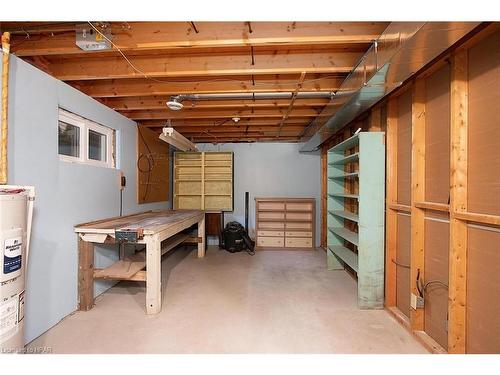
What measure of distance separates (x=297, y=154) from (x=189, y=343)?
4.02 metres

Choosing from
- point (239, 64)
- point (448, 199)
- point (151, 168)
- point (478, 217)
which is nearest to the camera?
point (478, 217)

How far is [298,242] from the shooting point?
15.3 feet

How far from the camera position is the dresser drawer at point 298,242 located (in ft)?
15.2

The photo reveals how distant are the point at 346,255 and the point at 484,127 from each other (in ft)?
7.01

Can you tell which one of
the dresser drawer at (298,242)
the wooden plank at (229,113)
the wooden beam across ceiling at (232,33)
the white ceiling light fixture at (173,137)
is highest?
the wooden beam across ceiling at (232,33)

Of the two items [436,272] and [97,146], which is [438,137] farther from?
[97,146]

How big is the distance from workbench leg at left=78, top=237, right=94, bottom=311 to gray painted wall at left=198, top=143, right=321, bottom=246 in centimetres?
300

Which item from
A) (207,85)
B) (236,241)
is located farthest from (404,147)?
(236,241)

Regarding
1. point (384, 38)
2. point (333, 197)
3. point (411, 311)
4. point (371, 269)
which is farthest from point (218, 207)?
point (384, 38)

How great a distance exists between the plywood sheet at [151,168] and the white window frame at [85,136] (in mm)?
578

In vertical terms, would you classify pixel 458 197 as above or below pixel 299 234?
above

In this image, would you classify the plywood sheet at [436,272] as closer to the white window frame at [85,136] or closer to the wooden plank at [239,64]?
the wooden plank at [239,64]

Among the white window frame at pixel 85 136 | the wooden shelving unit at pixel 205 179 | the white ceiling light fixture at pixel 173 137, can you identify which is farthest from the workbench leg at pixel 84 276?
the wooden shelving unit at pixel 205 179

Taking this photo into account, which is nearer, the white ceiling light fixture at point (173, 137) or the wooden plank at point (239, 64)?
the wooden plank at point (239, 64)
